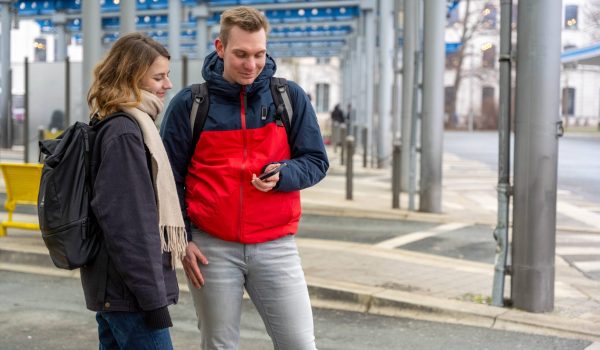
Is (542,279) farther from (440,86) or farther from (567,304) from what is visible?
(440,86)

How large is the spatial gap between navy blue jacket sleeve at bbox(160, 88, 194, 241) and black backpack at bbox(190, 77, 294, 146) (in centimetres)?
2

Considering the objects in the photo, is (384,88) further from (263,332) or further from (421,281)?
(263,332)

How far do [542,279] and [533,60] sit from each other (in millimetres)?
1620

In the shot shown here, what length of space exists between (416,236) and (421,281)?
3407 mm

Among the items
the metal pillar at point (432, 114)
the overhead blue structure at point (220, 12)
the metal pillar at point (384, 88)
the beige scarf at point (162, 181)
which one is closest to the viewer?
the beige scarf at point (162, 181)

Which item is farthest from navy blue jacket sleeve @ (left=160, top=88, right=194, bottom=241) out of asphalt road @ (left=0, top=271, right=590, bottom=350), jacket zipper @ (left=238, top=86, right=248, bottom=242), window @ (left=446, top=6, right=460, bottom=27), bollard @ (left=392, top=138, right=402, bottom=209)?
window @ (left=446, top=6, right=460, bottom=27)

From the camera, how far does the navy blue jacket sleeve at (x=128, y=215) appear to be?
10.5 feet

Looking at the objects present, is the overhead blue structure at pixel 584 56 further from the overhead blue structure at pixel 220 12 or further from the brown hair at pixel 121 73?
the brown hair at pixel 121 73

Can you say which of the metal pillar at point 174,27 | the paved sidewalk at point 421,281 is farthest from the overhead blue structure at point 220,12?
the paved sidewalk at point 421,281

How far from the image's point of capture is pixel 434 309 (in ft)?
23.6

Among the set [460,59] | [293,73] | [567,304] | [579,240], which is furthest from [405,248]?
[293,73]

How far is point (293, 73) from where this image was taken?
7656 centimetres

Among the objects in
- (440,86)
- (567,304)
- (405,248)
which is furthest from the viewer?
(440,86)

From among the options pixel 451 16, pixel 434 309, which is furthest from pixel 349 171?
pixel 451 16
